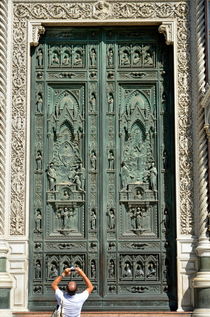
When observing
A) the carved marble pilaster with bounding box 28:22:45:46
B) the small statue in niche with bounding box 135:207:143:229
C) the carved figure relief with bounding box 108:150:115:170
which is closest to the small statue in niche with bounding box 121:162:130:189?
the carved figure relief with bounding box 108:150:115:170

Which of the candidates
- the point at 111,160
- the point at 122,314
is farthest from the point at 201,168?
the point at 122,314

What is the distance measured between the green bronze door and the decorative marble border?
9.2 inches

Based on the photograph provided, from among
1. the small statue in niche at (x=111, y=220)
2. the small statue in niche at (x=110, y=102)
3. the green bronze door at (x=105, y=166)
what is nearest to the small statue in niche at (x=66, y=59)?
the green bronze door at (x=105, y=166)

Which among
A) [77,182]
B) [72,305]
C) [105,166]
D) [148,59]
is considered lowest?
[72,305]

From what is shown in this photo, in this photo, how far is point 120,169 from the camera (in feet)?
40.7

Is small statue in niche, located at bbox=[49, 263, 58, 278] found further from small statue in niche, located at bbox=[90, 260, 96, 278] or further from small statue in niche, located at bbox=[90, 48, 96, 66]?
small statue in niche, located at bbox=[90, 48, 96, 66]

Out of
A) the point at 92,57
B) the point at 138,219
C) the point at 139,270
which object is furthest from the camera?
the point at 92,57

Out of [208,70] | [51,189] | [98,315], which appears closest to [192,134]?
[208,70]

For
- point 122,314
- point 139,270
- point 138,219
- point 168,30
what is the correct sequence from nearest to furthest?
point 122,314 → point 139,270 → point 138,219 → point 168,30

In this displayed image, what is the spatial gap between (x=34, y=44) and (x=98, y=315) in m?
4.35

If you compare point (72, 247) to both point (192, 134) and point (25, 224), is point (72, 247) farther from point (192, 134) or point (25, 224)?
point (192, 134)

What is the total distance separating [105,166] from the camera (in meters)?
12.4

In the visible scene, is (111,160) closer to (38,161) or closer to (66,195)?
(66,195)

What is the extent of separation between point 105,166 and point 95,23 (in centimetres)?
229
